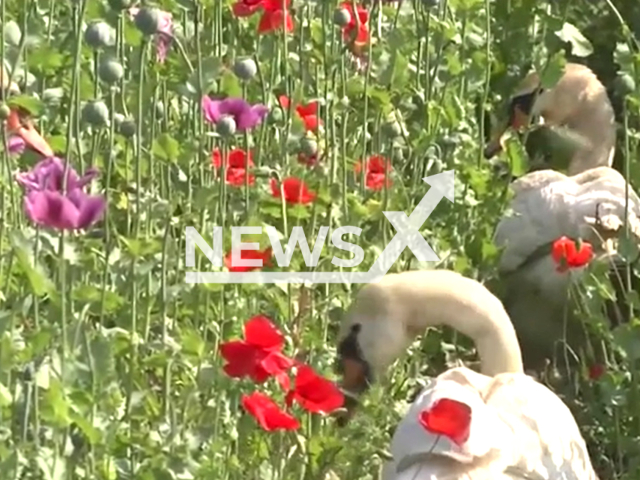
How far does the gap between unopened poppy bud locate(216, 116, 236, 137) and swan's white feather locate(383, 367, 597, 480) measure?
0.44 meters

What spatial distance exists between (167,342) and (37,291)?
0.35 metres

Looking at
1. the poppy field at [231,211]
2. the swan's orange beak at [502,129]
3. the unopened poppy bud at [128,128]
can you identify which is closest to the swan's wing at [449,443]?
the poppy field at [231,211]

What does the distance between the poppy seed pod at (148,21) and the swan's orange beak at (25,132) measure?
0.23 m

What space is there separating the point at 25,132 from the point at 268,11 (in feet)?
1.69

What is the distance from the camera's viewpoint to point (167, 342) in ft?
7.19

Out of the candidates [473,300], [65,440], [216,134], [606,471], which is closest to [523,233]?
[606,471]

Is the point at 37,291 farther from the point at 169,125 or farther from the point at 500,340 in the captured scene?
the point at 169,125

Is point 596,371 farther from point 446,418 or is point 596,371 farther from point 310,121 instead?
point 446,418

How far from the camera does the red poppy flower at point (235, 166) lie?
2.54 m

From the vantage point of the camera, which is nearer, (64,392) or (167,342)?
(64,392)

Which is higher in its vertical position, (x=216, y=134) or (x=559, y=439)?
(x=216, y=134)

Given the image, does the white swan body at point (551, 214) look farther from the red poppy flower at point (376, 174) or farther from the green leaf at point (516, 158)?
the red poppy flower at point (376, 174)

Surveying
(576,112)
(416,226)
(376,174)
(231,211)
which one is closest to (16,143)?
(231,211)

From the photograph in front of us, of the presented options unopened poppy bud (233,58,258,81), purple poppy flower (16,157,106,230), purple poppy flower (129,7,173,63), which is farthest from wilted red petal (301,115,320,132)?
purple poppy flower (16,157,106,230)
